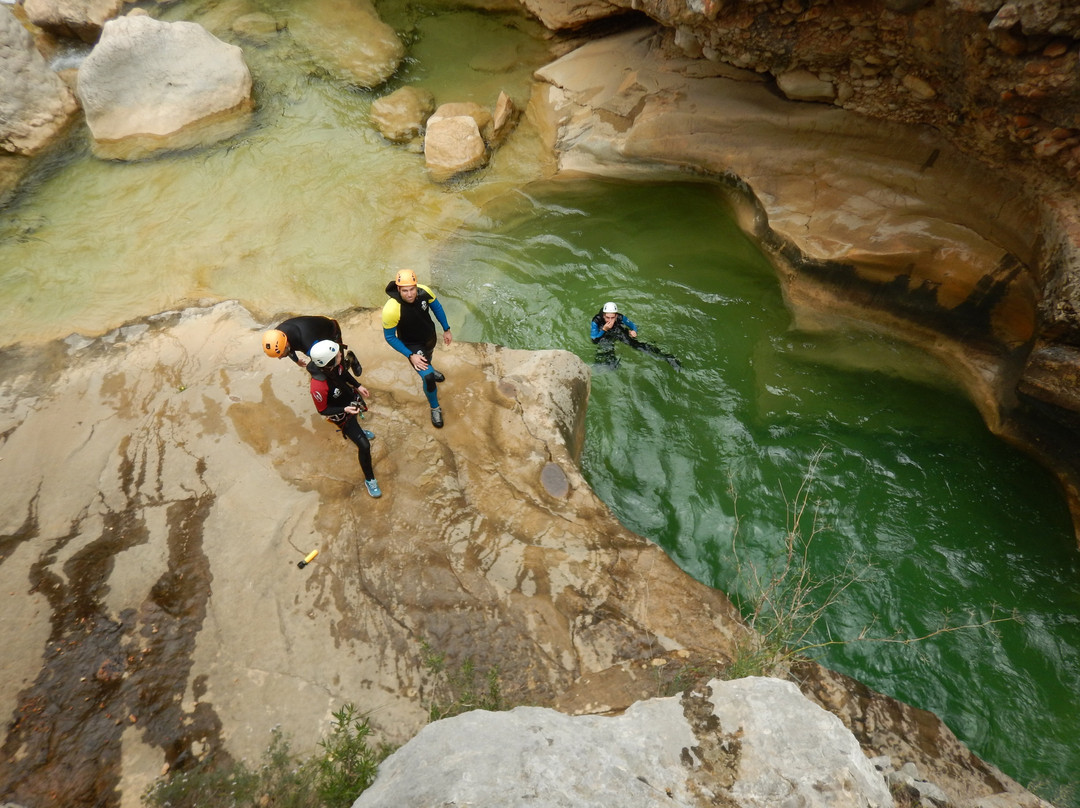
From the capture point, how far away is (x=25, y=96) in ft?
31.4

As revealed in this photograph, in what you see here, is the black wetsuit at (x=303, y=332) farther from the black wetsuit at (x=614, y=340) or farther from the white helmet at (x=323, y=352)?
the black wetsuit at (x=614, y=340)

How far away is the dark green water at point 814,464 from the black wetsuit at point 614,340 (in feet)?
0.48

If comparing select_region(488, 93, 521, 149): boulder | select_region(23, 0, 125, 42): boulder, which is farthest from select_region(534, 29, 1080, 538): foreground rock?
select_region(23, 0, 125, 42): boulder

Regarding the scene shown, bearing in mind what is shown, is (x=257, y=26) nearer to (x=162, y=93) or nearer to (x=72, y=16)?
(x=162, y=93)

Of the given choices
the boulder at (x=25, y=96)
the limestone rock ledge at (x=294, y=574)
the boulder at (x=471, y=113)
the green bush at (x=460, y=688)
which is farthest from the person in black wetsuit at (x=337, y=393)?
the boulder at (x=25, y=96)

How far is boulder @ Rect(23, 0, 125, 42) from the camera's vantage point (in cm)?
1093

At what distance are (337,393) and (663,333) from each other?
14.3ft

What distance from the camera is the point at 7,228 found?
28.1 feet

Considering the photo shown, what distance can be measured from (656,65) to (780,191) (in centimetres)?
294

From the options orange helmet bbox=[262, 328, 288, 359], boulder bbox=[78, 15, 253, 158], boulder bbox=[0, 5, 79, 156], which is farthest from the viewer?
boulder bbox=[78, 15, 253, 158]

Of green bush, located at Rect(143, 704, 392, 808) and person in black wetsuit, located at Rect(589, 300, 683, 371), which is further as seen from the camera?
person in black wetsuit, located at Rect(589, 300, 683, 371)

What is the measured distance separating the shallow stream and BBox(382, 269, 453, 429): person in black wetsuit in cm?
190

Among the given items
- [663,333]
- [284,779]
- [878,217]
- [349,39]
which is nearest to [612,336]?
[663,333]

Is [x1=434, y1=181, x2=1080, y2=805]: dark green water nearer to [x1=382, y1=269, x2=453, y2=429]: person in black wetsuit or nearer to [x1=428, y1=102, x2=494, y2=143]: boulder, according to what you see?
[x1=382, y1=269, x2=453, y2=429]: person in black wetsuit
